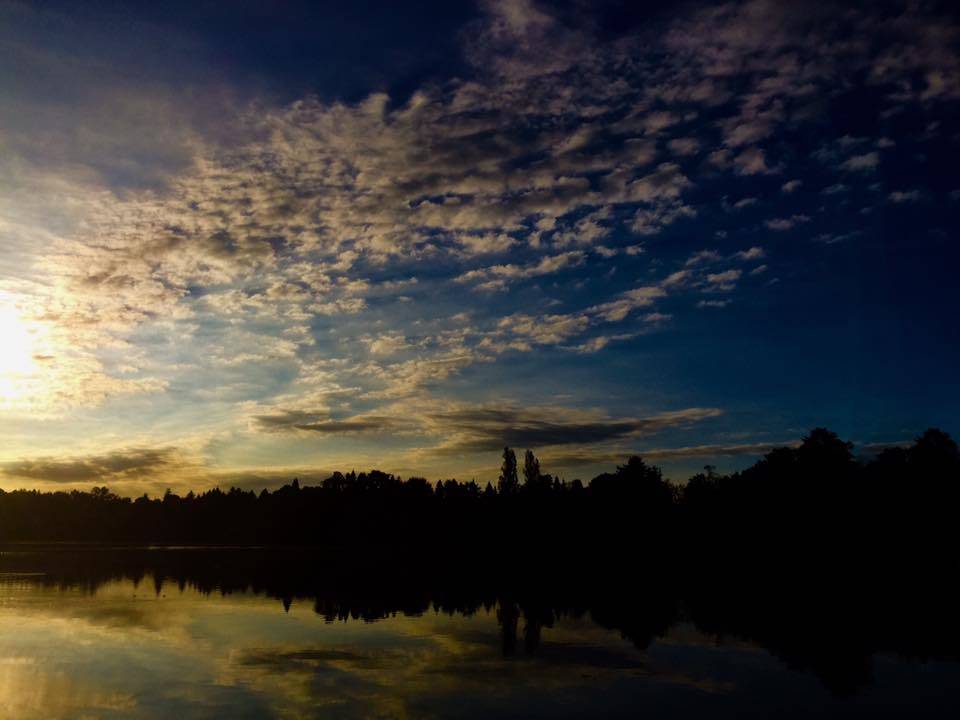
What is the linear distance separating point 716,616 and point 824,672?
19.4 meters

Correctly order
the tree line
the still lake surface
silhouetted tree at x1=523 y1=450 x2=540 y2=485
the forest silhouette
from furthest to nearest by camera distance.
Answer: silhouetted tree at x1=523 y1=450 x2=540 y2=485
the tree line
the forest silhouette
the still lake surface

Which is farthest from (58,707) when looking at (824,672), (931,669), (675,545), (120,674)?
(675,545)

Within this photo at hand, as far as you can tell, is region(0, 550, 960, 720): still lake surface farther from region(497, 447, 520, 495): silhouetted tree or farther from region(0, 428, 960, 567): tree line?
region(497, 447, 520, 495): silhouetted tree

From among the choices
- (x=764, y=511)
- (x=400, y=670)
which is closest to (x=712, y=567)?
(x=764, y=511)

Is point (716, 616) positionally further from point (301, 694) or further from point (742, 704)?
point (301, 694)

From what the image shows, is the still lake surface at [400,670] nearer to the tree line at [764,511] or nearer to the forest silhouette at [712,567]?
the forest silhouette at [712,567]

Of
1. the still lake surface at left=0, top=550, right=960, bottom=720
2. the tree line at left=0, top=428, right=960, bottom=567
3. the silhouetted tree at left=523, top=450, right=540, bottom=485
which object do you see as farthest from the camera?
the silhouetted tree at left=523, top=450, right=540, bottom=485

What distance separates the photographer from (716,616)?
51.7 m

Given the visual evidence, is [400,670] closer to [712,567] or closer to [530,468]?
[712,567]

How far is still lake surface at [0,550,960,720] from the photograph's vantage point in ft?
83.8

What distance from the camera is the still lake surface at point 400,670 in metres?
25.5

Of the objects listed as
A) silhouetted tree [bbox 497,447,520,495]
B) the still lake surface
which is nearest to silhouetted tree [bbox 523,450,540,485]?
silhouetted tree [bbox 497,447,520,495]

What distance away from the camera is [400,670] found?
102ft

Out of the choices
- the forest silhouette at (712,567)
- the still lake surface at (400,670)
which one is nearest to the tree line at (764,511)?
the forest silhouette at (712,567)
